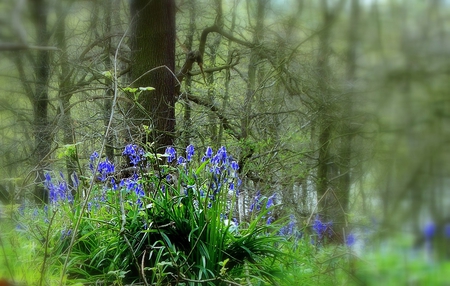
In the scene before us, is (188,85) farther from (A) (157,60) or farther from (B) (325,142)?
(B) (325,142)

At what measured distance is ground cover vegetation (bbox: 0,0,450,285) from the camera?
19.1 inches

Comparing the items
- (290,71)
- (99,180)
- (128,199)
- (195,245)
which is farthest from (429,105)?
(290,71)

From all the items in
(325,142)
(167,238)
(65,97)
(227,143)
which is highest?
(65,97)

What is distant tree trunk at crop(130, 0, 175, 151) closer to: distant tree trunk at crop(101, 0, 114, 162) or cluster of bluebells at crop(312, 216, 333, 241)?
distant tree trunk at crop(101, 0, 114, 162)

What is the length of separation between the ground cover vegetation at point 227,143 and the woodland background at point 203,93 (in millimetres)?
11

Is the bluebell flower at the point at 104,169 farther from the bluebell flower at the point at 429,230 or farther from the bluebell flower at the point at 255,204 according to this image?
the bluebell flower at the point at 429,230

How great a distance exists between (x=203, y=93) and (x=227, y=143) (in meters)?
0.35

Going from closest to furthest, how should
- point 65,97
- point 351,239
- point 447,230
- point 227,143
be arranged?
point 447,230
point 351,239
point 65,97
point 227,143

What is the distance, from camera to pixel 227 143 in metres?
2.48

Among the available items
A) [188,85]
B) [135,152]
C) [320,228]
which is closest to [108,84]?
[188,85]

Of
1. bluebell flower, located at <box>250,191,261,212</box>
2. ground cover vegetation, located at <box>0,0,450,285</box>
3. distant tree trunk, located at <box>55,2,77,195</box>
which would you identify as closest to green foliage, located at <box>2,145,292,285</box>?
ground cover vegetation, located at <box>0,0,450,285</box>

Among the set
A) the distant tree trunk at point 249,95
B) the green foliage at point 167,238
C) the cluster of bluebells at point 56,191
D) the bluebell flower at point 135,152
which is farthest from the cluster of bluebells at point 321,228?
the cluster of bluebells at point 56,191

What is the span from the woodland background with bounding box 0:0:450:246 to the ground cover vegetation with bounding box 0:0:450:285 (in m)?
0.01

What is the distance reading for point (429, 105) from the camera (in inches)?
18.6
